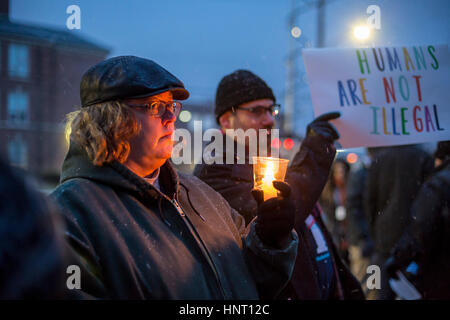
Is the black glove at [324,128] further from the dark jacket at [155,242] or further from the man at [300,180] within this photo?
the dark jacket at [155,242]

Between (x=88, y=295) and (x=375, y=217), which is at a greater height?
(x=88, y=295)

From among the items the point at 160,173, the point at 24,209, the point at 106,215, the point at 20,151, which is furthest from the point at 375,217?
the point at 20,151

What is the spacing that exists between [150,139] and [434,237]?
1950 millimetres

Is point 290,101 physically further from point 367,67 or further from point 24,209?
point 24,209

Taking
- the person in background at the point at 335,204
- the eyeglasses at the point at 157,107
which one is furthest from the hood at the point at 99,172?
the person in background at the point at 335,204

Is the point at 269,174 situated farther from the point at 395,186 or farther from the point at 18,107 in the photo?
the point at 18,107

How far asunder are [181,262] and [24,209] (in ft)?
2.44

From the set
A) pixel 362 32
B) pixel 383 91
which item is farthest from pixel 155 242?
pixel 362 32

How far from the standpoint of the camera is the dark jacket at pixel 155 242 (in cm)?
110

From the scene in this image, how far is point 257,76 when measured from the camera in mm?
2371

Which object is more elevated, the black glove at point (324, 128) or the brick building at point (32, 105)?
the brick building at point (32, 105)

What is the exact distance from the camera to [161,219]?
4.24 ft

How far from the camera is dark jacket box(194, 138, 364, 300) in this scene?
74.1 inches
